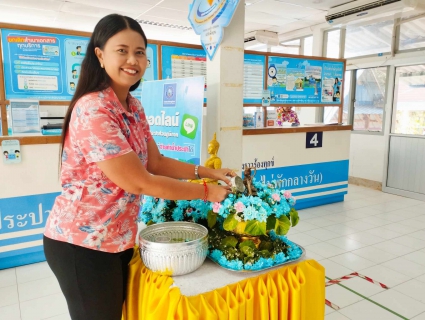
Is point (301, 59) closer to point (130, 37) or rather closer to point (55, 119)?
point (55, 119)

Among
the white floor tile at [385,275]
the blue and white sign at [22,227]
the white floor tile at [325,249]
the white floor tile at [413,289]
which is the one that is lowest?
the white floor tile at [413,289]

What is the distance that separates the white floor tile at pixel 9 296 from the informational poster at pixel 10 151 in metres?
1.00

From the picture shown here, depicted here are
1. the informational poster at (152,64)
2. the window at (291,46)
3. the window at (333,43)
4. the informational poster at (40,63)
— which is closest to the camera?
the informational poster at (40,63)

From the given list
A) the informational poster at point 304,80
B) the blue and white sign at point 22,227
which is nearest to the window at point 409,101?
the informational poster at point 304,80

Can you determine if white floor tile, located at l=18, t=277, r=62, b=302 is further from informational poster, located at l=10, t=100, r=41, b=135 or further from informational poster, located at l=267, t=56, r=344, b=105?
informational poster, located at l=267, t=56, r=344, b=105

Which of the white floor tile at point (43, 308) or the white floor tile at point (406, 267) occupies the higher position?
the white floor tile at point (406, 267)

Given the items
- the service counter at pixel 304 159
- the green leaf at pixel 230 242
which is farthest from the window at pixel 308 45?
the green leaf at pixel 230 242

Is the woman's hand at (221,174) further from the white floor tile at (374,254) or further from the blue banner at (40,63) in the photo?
the white floor tile at (374,254)

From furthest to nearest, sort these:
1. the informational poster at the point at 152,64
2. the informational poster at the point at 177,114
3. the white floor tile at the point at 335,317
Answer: the informational poster at the point at 152,64 → the informational poster at the point at 177,114 → the white floor tile at the point at 335,317

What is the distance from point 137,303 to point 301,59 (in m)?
4.19

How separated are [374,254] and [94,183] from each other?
2972mm

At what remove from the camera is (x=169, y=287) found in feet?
3.75

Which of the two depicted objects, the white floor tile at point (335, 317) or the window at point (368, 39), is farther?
the window at point (368, 39)

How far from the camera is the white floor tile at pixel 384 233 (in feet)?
12.1
